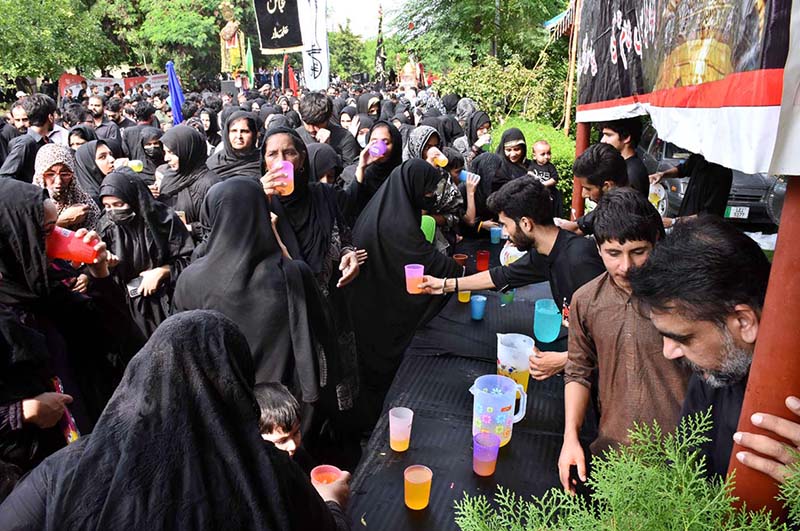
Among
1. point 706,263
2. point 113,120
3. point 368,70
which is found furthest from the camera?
point 368,70

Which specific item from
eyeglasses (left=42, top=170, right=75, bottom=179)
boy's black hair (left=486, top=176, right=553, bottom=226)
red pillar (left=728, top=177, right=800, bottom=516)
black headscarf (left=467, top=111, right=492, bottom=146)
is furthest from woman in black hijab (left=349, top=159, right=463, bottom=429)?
black headscarf (left=467, top=111, right=492, bottom=146)

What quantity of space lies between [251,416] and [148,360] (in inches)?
10.6

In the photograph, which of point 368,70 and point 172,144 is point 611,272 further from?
point 368,70

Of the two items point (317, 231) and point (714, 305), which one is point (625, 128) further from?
point (714, 305)

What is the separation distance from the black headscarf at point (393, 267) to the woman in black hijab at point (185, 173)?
1439 mm

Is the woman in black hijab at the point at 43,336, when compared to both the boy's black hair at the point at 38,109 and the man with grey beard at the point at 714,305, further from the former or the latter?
the boy's black hair at the point at 38,109

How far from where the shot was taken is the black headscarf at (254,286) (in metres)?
2.52

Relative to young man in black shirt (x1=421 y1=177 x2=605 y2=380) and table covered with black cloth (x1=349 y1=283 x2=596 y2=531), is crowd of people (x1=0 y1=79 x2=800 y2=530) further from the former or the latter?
table covered with black cloth (x1=349 y1=283 x2=596 y2=531)

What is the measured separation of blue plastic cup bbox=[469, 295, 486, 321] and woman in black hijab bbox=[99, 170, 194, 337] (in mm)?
1897

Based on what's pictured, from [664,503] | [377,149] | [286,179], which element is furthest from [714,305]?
[377,149]

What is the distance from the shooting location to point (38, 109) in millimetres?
5902

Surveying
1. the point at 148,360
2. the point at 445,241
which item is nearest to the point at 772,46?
the point at 148,360

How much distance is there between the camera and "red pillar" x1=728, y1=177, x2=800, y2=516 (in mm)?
1126

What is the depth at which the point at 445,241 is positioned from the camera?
4.43 meters
